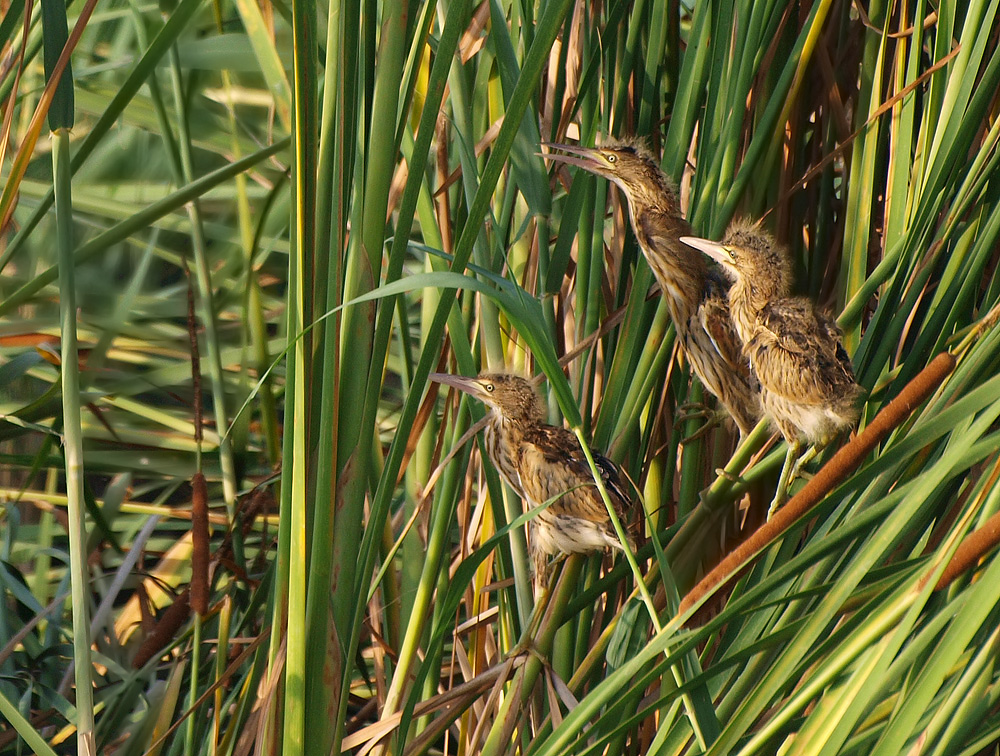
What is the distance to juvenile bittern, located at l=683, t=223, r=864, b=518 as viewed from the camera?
3.19 feet

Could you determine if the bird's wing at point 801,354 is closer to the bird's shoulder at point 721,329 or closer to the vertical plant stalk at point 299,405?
the bird's shoulder at point 721,329

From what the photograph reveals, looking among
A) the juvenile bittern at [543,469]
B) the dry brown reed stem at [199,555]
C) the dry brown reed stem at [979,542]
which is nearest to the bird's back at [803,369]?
the juvenile bittern at [543,469]

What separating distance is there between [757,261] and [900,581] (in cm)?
51

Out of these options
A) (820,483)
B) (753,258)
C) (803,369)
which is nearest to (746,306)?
(753,258)

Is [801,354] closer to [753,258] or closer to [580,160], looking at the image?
[753,258]

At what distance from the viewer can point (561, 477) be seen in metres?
1.19

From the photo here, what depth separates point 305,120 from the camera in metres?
0.75

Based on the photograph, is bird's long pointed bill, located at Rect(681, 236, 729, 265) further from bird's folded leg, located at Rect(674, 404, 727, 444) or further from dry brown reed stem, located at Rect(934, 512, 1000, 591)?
dry brown reed stem, located at Rect(934, 512, 1000, 591)

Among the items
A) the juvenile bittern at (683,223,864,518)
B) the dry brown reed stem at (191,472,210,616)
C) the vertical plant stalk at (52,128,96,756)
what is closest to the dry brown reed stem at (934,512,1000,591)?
the juvenile bittern at (683,223,864,518)

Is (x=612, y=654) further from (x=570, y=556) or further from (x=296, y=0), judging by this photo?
(x=296, y=0)

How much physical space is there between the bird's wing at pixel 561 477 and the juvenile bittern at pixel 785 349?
0.19 metres

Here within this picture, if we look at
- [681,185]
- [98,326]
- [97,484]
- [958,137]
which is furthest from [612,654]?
[97,484]

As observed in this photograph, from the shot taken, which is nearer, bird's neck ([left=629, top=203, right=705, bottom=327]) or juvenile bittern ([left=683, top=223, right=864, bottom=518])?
juvenile bittern ([left=683, top=223, right=864, bottom=518])

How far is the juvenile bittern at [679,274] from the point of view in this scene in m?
1.11
